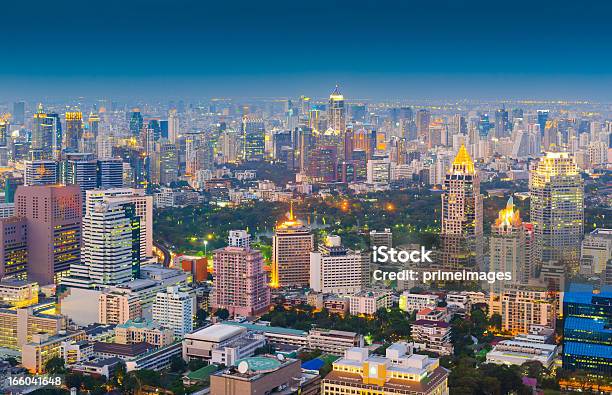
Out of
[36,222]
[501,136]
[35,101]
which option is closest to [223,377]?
[36,222]

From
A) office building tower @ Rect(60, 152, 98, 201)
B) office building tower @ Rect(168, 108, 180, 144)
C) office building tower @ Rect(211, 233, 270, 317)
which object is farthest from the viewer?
office building tower @ Rect(168, 108, 180, 144)

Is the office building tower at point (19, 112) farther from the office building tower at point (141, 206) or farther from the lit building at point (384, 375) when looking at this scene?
the lit building at point (384, 375)

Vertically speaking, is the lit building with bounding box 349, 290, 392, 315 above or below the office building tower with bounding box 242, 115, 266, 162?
below

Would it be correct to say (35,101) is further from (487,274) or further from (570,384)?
(570,384)

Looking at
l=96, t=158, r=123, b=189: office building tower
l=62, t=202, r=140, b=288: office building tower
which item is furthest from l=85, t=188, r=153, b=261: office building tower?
l=96, t=158, r=123, b=189: office building tower

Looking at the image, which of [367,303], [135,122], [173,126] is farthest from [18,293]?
[173,126]

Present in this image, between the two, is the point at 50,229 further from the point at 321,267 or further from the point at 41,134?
the point at 41,134

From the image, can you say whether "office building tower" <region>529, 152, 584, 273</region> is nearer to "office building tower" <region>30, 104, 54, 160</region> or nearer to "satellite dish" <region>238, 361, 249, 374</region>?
"satellite dish" <region>238, 361, 249, 374</region>

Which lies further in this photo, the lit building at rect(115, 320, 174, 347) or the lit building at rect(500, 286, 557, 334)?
the lit building at rect(500, 286, 557, 334)

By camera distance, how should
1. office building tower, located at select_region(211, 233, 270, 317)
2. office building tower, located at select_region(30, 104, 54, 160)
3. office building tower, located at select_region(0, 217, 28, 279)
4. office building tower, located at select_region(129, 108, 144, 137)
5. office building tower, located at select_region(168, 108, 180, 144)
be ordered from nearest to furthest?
office building tower, located at select_region(211, 233, 270, 317), office building tower, located at select_region(0, 217, 28, 279), office building tower, located at select_region(30, 104, 54, 160), office building tower, located at select_region(129, 108, 144, 137), office building tower, located at select_region(168, 108, 180, 144)
